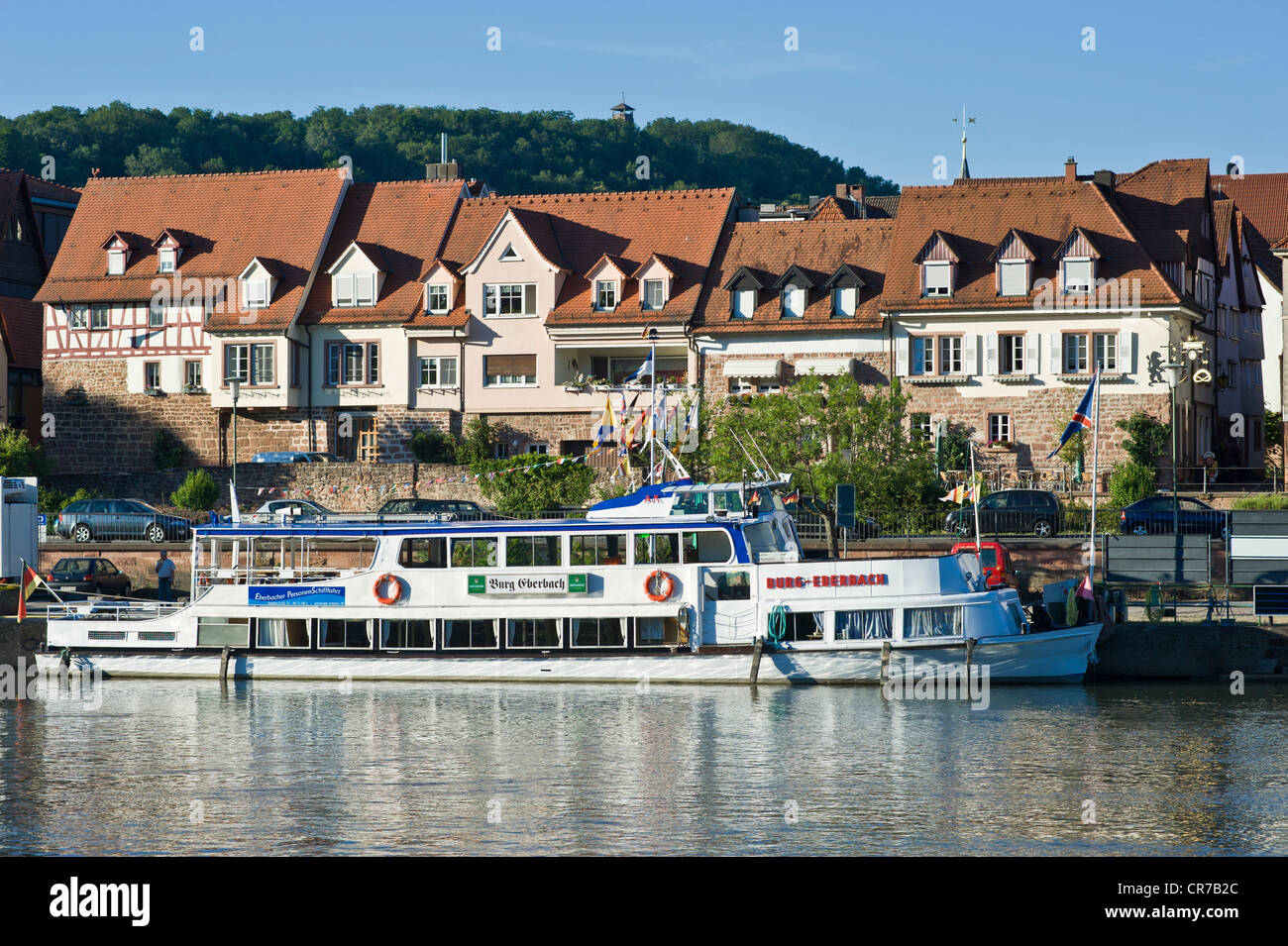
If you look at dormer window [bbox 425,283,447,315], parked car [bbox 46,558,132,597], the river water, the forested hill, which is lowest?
the river water

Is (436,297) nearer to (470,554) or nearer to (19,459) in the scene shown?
(19,459)

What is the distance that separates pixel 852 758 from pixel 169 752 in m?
12.2

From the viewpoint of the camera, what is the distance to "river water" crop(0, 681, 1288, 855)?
896 inches

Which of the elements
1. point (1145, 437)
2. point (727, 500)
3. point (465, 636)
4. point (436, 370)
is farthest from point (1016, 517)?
point (436, 370)

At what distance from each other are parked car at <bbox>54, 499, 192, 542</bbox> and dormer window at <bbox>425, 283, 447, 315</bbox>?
16.5 metres

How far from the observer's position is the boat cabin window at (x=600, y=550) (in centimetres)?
3875

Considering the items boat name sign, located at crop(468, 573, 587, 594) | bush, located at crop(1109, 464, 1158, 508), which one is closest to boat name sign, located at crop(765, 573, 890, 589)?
boat name sign, located at crop(468, 573, 587, 594)

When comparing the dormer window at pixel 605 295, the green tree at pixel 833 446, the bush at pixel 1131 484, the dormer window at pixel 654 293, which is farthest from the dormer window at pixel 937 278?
the dormer window at pixel 605 295

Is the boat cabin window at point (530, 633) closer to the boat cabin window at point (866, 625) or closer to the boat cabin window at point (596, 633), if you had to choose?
the boat cabin window at point (596, 633)

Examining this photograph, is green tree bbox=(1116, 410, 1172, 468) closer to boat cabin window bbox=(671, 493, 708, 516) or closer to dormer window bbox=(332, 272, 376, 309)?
boat cabin window bbox=(671, 493, 708, 516)

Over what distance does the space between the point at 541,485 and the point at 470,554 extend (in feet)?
54.6

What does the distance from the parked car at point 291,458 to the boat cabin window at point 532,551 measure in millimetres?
24589
